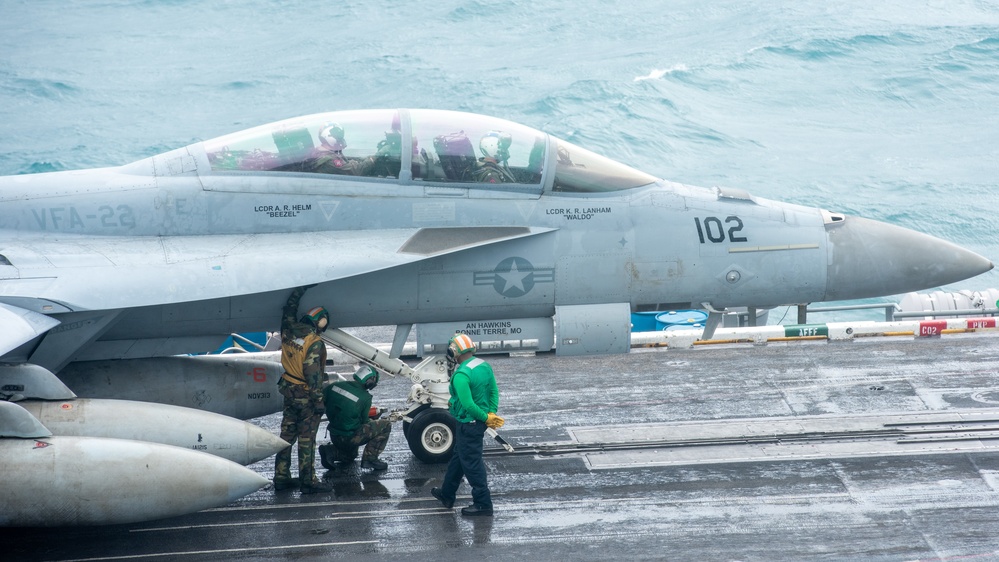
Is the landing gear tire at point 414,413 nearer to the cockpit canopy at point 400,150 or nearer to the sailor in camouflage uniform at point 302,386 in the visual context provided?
the sailor in camouflage uniform at point 302,386

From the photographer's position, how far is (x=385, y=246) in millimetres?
10148

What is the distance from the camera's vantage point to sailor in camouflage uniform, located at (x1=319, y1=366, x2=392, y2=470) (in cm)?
1083

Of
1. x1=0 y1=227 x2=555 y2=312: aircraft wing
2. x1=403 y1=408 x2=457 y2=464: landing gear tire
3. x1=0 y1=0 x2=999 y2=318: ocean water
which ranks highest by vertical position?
x1=0 y1=0 x2=999 y2=318: ocean water

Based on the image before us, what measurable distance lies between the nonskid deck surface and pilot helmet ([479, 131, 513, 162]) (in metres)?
3.48

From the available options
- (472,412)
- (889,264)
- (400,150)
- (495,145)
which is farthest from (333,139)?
(889,264)

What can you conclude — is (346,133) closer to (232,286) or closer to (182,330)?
(232,286)

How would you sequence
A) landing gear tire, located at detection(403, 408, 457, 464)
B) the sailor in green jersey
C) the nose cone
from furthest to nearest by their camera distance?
landing gear tire, located at detection(403, 408, 457, 464) < the nose cone < the sailor in green jersey

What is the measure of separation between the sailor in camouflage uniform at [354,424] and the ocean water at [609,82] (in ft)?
100

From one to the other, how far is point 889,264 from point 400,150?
17.6ft

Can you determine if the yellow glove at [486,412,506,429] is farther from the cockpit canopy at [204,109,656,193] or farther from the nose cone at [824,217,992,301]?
the nose cone at [824,217,992,301]

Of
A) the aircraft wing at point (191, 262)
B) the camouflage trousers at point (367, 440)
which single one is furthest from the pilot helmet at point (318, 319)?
the camouflage trousers at point (367, 440)

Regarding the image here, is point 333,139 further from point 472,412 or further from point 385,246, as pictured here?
point 472,412

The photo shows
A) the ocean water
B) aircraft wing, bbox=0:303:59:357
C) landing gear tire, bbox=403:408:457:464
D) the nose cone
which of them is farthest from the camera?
the ocean water

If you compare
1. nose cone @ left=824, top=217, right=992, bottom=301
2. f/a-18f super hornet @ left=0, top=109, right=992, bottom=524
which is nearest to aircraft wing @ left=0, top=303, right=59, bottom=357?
f/a-18f super hornet @ left=0, top=109, right=992, bottom=524
